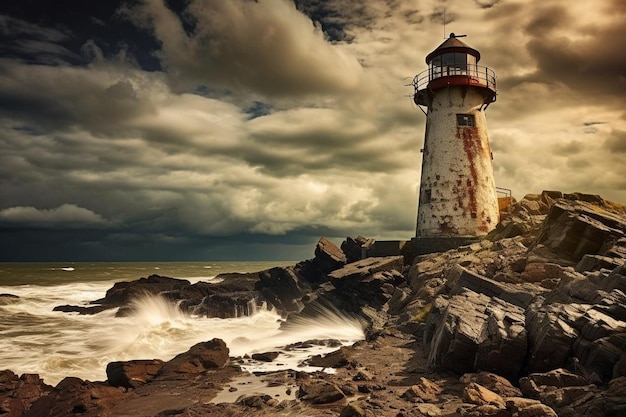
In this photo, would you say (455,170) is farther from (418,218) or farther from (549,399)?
(549,399)

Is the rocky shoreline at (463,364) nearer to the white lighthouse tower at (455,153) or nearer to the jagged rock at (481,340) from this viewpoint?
the jagged rock at (481,340)

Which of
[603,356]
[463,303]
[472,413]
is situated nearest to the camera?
[472,413]

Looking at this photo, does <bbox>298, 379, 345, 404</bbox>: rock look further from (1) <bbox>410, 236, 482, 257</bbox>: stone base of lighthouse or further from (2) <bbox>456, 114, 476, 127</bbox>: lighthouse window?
(2) <bbox>456, 114, 476, 127</bbox>: lighthouse window

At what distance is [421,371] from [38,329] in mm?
21148

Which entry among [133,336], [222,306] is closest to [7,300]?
[222,306]

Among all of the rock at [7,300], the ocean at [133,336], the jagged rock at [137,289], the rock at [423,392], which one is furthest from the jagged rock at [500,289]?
the rock at [7,300]

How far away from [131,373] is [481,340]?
9.14 m

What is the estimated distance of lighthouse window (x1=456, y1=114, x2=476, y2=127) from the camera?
1044 inches

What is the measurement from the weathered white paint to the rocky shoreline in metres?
6.64

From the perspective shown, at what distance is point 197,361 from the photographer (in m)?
13.2

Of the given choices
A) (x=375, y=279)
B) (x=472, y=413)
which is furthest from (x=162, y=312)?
(x=472, y=413)

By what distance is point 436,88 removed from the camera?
87.8 feet

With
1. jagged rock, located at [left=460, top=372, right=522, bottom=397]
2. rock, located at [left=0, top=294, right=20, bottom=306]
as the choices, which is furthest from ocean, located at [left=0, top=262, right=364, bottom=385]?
jagged rock, located at [left=460, top=372, right=522, bottom=397]

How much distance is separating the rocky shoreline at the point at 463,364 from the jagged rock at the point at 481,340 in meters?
0.03
